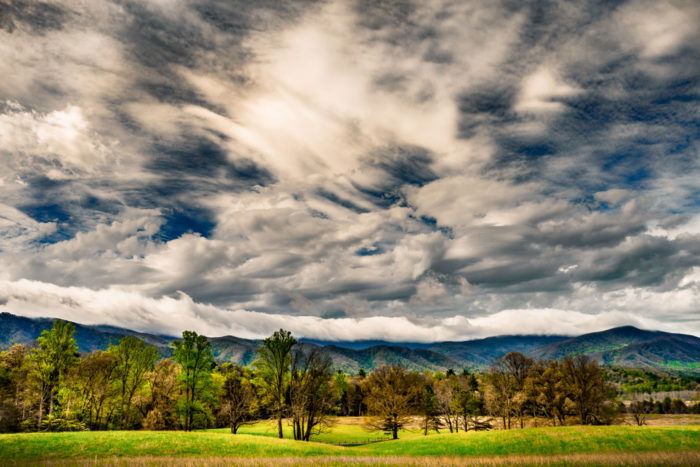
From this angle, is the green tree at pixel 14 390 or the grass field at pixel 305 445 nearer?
the grass field at pixel 305 445

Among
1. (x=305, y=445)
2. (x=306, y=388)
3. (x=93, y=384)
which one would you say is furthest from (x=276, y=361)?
(x=93, y=384)

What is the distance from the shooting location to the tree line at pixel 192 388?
177ft

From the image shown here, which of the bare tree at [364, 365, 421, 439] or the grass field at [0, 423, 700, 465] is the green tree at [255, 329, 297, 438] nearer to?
the grass field at [0, 423, 700, 465]

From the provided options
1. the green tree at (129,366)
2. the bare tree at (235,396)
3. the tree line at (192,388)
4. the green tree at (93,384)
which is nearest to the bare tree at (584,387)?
the tree line at (192,388)

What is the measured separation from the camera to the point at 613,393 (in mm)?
81125

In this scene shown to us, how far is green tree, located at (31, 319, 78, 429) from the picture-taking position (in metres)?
51.6

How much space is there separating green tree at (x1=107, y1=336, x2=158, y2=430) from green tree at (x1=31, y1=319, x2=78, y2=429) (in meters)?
7.19

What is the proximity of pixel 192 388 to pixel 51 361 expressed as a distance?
1911 centimetres

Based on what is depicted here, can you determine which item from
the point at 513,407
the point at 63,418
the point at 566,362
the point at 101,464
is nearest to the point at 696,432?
the point at 566,362

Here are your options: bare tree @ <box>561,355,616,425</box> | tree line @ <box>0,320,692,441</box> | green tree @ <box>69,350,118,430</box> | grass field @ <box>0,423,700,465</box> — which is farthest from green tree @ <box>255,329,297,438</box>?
bare tree @ <box>561,355,616,425</box>

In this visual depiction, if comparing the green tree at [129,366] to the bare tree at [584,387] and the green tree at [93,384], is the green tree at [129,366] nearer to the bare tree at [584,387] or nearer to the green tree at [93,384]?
the green tree at [93,384]

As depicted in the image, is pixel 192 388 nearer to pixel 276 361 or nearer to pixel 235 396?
pixel 276 361

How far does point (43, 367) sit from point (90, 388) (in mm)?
10438

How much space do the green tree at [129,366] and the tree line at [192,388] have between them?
6.1 inches
